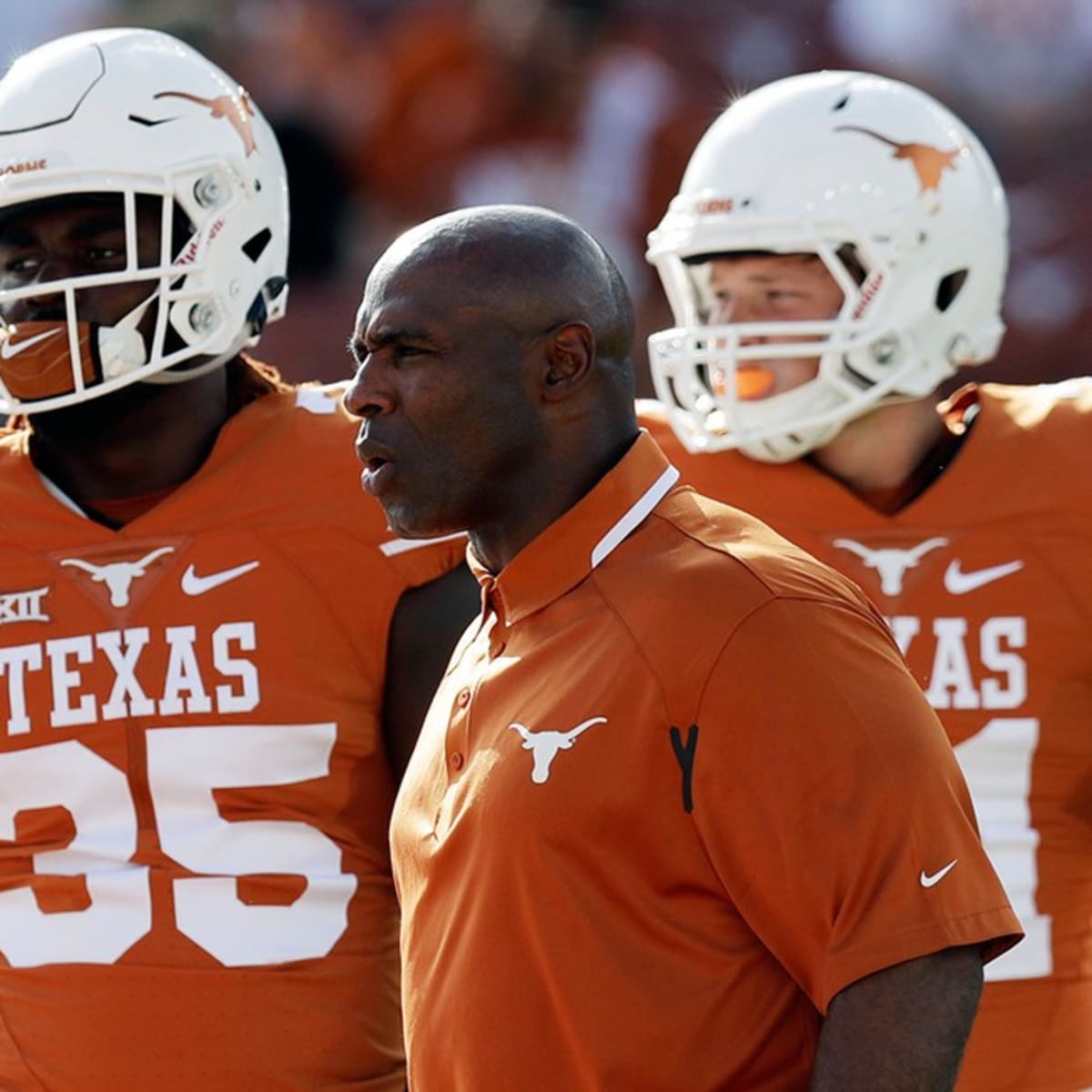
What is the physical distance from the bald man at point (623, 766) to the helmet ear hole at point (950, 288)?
1287 millimetres

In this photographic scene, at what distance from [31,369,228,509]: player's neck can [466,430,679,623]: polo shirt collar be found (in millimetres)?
997

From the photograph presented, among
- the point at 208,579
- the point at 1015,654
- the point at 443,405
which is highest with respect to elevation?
the point at 443,405

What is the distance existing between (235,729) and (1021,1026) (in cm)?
106

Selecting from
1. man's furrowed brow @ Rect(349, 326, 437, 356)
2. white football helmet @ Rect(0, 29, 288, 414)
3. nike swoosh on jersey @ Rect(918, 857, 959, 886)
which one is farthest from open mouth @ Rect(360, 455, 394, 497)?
white football helmet @ Rect(0, 29, 288, 414)

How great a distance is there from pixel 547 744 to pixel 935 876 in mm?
351

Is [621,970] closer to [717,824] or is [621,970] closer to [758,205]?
[717,824]

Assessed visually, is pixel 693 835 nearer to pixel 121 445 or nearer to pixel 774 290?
pixel 121 445

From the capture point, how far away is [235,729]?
2.73 metres

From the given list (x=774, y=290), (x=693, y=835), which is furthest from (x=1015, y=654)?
(x=693, y=835)

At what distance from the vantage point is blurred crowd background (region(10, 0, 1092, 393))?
6.59 m

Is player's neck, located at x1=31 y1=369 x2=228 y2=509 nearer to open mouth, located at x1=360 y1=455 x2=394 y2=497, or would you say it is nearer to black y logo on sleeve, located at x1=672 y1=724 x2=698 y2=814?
open mouth, located at x1=360 y1=455 x2=394 y2=497

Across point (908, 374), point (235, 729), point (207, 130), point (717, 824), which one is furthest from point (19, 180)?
point (717, 824)

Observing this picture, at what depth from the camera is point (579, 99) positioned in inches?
269

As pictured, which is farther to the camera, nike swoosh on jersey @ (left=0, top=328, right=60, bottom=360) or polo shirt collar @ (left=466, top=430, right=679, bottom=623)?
nike swoosh on jersey @ (left=0, top=328, right=60, bottom=360)
